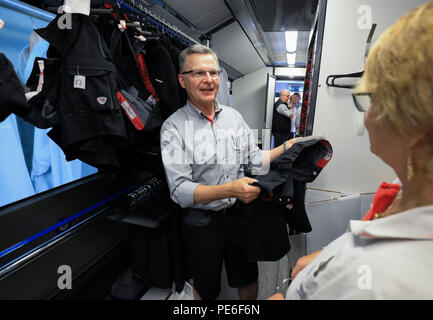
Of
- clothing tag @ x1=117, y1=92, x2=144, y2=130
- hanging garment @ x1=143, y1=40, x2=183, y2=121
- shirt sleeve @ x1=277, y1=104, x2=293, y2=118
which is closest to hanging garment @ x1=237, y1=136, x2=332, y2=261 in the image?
clothing tag @ x1=117, y1=92, x2=144, y2=130

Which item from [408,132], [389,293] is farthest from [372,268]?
[408,132]

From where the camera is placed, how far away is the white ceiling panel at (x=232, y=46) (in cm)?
409

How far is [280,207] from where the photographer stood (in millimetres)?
1350

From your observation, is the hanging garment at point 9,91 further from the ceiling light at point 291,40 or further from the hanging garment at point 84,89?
the ceiling light at point 291,40

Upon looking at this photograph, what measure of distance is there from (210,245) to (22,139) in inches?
64.3

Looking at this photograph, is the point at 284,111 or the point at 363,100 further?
the point at 284,111

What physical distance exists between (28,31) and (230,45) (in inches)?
156

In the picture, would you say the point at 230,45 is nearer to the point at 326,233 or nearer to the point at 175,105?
Answer: the point at 175,105

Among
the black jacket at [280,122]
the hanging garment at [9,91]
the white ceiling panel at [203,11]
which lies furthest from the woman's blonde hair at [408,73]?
the black jacket at [280,122]

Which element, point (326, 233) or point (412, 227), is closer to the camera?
point (412, 227)

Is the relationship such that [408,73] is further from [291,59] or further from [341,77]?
[291,59]

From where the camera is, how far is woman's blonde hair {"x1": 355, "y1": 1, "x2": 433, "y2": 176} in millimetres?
444

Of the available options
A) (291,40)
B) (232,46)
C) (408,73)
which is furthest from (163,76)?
(291,40)
